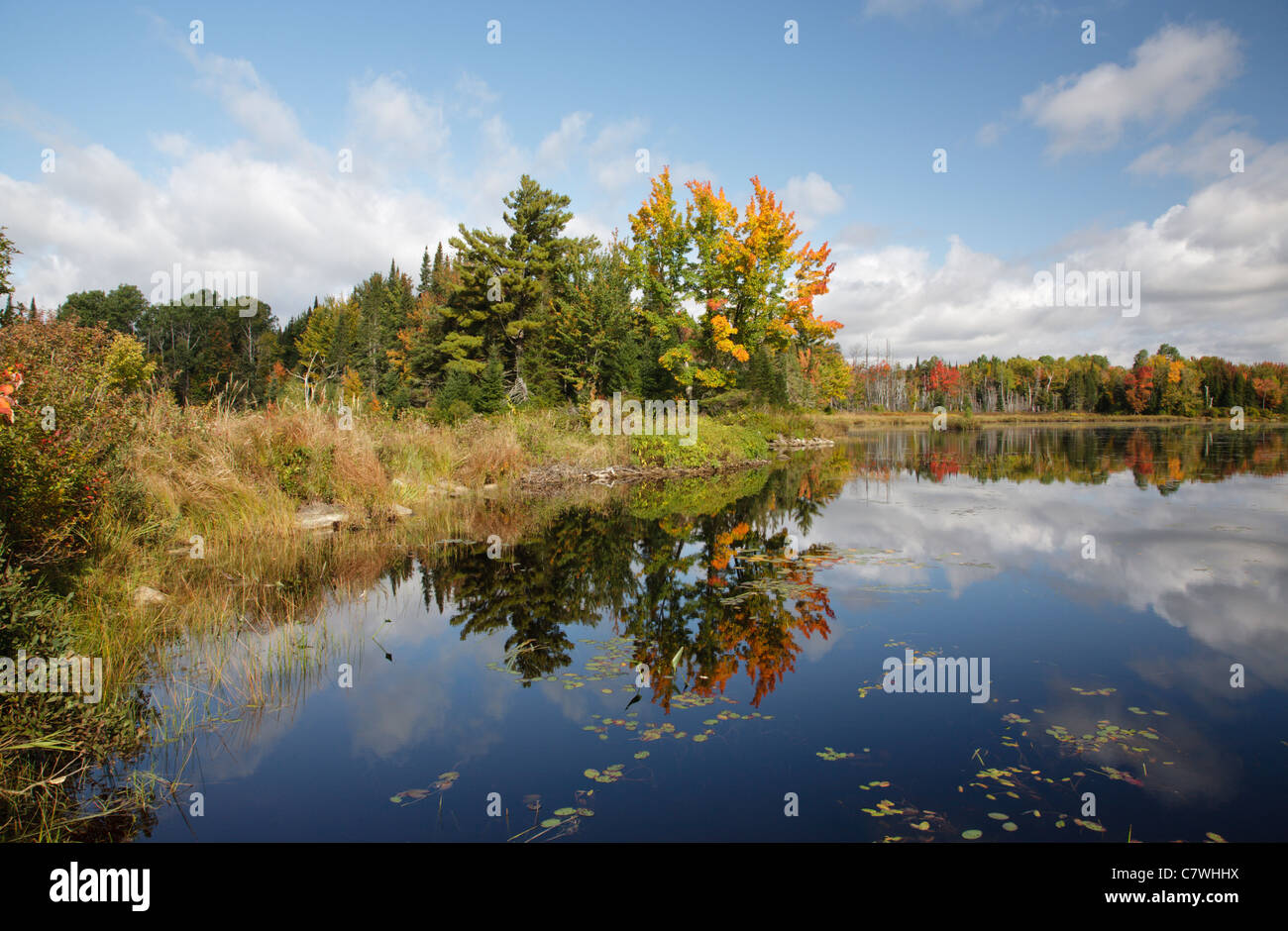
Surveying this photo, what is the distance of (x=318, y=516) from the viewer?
11.4m

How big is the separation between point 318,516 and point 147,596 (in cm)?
467

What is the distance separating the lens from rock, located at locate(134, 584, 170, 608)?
6.69 m

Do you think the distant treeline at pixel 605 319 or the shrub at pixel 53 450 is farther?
the distant treeline at pixel 605 319

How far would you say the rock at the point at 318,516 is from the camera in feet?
36.4

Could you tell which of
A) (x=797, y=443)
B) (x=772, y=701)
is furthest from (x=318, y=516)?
(x=797, y=443)

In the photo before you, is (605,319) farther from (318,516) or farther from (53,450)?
(53,450)

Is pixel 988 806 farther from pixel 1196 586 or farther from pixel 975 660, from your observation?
pixel 1196 586

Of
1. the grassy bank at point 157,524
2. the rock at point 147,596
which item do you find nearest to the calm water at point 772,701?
the grassy bank at point 157,524

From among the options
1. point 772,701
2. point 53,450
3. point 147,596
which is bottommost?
point 772,701

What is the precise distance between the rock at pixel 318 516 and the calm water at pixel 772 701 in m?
2.54

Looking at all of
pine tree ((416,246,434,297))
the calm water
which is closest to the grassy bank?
the calm water

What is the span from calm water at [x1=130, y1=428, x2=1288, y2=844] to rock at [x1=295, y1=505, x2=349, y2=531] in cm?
254

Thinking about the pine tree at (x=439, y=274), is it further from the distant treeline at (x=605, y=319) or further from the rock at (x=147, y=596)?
the rock at (x=147, y=596)
